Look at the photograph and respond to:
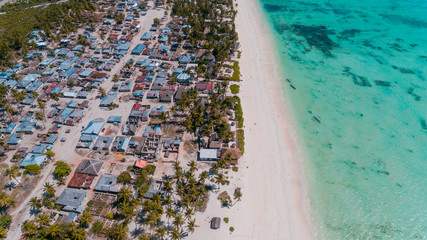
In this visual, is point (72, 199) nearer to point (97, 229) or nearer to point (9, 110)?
point (97, 229)

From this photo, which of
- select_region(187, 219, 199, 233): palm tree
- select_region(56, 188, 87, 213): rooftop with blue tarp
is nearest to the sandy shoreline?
select_region(187, 219, 199, 233): palm tree

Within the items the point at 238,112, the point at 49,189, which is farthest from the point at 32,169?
the point at 238,112

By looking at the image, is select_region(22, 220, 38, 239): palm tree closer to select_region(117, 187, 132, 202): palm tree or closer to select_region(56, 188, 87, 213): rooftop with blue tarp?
select_region(56, 188, 87, 213): rooftop with blue tarp

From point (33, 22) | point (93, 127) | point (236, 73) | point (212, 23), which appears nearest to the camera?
point (93, 127)

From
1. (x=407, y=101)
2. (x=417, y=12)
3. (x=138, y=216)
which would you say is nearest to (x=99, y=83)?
(x=138, y=216)

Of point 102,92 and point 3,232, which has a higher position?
point 102,92

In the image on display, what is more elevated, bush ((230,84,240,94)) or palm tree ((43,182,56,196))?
bush ((230,84,240,94))
